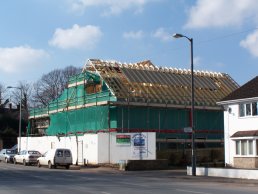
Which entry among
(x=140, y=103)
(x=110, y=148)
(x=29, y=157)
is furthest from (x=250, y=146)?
(x=29, y=157)

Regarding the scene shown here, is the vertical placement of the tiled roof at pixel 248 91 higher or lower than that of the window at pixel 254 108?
higher

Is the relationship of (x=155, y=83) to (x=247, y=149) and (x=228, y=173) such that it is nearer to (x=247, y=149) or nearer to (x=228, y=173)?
(x=247, y=149)

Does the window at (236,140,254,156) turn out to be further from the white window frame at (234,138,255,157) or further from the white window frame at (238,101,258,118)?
the white window frame at (238,101,258,118)

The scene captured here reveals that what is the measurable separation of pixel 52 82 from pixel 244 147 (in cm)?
7032

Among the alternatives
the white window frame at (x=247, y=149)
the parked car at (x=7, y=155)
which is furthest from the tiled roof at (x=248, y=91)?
the parked car at (x=7, y=155)

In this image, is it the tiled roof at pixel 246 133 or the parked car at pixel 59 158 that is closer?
the tiled roof at pixel 246 133

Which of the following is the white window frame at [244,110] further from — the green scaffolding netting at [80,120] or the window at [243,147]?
the green scaffolding netting at [80,120]

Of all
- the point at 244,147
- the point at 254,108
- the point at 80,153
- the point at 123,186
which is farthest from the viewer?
the point at 80,153

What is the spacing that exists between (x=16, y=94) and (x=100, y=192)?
3876 inches

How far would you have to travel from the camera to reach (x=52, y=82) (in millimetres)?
102938

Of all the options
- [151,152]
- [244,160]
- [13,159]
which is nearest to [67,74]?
[13,159]

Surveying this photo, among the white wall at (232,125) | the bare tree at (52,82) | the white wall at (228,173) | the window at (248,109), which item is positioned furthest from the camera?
the bare tree at (52,82)

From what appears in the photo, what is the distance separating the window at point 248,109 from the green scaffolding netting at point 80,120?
49.2 ft

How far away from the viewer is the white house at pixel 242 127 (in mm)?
36781
